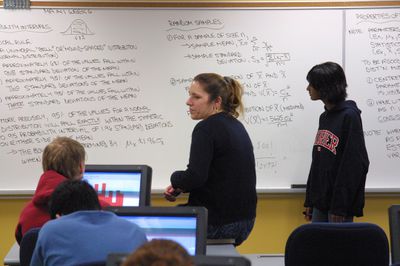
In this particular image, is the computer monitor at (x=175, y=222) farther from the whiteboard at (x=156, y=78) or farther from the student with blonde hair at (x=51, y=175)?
the whiteboard at (x=156, y=78)

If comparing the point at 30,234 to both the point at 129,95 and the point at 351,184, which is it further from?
the point at 129,95

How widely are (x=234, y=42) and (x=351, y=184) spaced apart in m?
1.48

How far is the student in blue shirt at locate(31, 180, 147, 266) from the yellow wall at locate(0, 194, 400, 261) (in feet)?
7.81

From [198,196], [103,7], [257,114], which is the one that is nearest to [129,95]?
[103,7]

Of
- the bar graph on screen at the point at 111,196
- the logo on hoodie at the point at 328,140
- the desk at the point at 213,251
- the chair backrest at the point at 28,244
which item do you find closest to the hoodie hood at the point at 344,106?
the logo on hoodie at the point at 328,140

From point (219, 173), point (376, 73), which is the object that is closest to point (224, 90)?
point (219, 173)

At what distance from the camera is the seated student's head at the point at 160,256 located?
116 cm

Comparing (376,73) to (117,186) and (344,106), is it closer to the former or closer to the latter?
(344,106)

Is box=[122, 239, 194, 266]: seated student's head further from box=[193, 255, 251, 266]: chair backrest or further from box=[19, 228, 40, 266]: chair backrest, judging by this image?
box=[19, 228, 40, 266]: chair backrest

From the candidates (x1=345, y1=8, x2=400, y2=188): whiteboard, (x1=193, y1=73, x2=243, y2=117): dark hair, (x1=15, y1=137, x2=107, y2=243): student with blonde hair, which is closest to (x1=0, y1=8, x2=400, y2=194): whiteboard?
(x1=345, y1=8, x2=400, y2=188): whiteboard

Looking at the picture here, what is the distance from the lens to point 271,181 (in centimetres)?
455

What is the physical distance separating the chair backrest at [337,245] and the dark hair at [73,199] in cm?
76

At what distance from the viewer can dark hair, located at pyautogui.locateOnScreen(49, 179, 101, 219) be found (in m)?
2.25

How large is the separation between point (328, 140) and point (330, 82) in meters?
0.34
